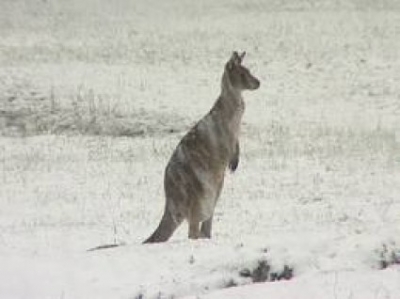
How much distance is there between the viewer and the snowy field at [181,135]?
20.7 ft

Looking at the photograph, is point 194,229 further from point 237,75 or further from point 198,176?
point 237,75

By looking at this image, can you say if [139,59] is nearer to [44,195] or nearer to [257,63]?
[257,63]

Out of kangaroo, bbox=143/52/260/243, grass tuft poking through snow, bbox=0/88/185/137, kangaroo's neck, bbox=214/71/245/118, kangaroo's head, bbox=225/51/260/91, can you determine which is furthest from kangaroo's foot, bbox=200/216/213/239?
grass tuft poking through snow, bbox=0/88/185/137

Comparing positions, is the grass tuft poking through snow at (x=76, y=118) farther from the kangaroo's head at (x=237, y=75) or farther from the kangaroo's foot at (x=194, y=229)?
the kangaroo's foot at (x=194, y=229)

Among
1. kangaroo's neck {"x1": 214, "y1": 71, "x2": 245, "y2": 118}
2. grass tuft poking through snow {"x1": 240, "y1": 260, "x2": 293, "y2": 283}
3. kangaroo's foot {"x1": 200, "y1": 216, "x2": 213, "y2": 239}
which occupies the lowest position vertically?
kangaroo's foot {"x1": 200, "y1": 216, "x2": 213, "y2": 239}

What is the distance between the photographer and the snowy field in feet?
20.7

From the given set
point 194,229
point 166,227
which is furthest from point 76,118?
point 194,229

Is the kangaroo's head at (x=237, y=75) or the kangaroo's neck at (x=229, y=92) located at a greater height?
the kangaroo's head at (x=237, y=75)

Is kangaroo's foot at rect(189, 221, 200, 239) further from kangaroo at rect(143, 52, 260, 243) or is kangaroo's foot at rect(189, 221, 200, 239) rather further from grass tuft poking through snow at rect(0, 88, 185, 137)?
grass tuft poking through snow at rect(0, 88, 185, 137)

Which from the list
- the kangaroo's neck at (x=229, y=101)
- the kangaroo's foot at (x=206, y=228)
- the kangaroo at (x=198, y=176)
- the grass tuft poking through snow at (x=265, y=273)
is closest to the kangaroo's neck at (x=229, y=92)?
the kangaroo's neck at (x=229, y=101)

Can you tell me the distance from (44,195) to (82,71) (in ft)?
41.0

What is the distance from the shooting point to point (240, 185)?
1456cm

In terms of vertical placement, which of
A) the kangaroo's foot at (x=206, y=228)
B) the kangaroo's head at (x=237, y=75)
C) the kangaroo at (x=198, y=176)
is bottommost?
the kangaroo's foot at (x=206, y=228)

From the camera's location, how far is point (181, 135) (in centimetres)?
1953
